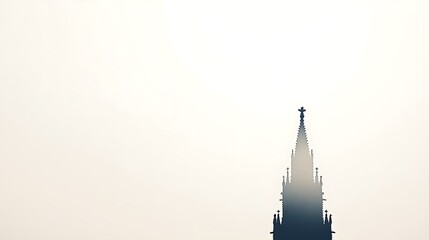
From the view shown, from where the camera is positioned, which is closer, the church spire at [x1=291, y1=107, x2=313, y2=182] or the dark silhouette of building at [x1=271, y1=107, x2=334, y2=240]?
the dark silhouette of building at [x1=271, y1=107, x2=334, y2=240]

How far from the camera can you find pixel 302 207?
271 ft

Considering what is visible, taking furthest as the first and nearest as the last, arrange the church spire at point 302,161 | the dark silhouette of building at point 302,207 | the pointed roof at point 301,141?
1. the pointed roof at point 301,141
2. the church spire at point 302,161
3. the dark silhouette of building at point 302,207

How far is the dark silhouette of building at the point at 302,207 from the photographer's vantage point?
81.6 metres

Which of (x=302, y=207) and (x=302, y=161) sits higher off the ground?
(x=302, y=161)

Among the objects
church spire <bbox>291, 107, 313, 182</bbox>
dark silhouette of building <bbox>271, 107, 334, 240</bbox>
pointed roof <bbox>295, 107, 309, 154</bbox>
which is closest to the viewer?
dark silhouette of building <bbox>271, 107, 334, 240</bbox>

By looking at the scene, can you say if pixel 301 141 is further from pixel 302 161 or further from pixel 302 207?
pixel 302 207

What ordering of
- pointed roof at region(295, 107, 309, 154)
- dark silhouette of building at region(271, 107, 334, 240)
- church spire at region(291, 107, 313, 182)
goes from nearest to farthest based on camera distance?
dark silhouette of building at region(271, 107, 334, 240), church spire at region(291, 107, 313, 182), pointed roof at region(295, 107, 309, 154)

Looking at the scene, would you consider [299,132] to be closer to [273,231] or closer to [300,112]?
[300,112]

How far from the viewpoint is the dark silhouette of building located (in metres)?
81.6

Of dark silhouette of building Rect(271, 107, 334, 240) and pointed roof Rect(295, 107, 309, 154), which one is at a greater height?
pointed roof Rect(295, 107, 309, 154)

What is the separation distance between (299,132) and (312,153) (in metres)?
2.99

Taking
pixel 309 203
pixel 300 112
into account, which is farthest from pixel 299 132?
pixel 309 203

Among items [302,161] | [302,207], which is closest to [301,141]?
[302,161]

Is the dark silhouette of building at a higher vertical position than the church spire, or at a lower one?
lower
